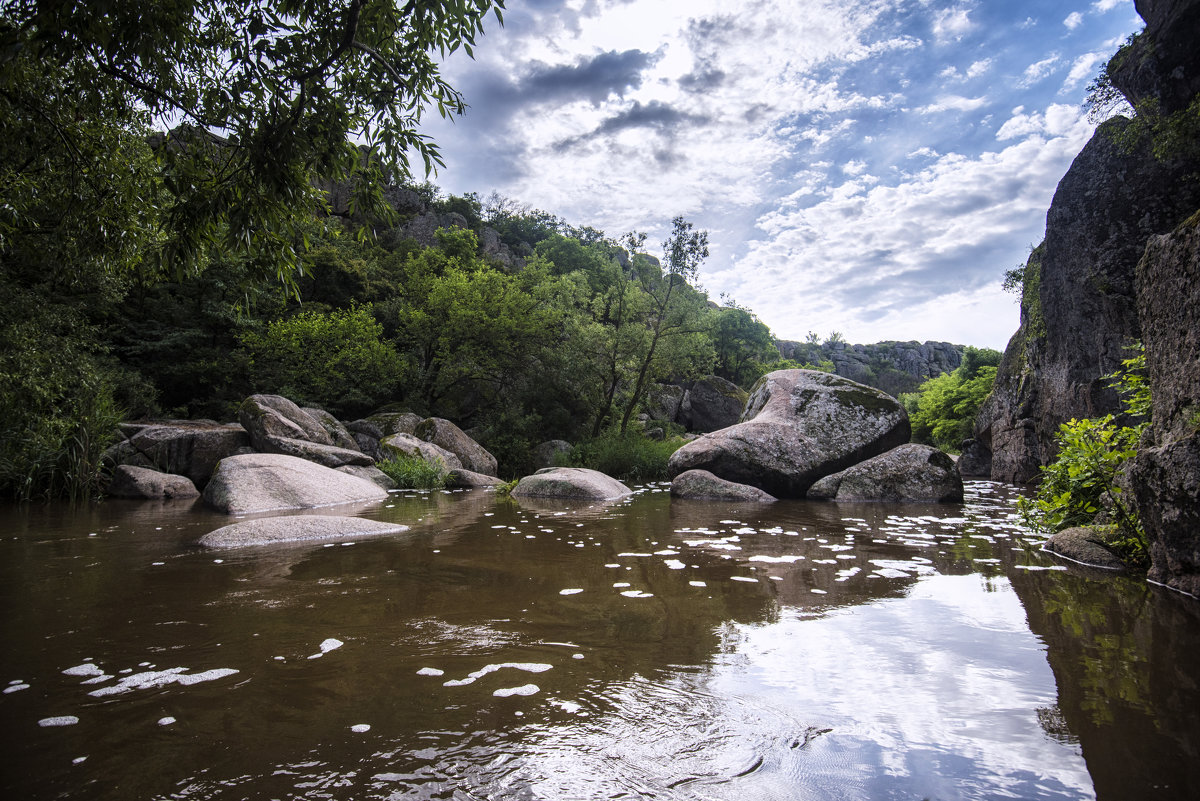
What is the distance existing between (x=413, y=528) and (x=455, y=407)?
16403 millimetres

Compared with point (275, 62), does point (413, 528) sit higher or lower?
lower

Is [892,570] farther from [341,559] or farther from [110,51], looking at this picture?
[110,51]

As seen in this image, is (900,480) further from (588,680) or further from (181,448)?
(181,448)

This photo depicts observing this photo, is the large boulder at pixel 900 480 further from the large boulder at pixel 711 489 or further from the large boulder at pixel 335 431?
the large boulder at pixel 335 431

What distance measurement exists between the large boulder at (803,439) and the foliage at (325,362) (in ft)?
41.6

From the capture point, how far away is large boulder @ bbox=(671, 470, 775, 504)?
10.6 m

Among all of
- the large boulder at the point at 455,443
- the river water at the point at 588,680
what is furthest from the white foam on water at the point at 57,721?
the large boulder at the point at 455,443

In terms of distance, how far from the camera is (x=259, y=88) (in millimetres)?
3951

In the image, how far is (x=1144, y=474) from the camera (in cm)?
369

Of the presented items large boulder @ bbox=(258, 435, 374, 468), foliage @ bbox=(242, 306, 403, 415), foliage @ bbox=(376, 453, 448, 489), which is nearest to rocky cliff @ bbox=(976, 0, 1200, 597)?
foliage @ bbox=(376, 453, 448, 489)

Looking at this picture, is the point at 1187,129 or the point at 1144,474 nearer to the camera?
the point at 1144,474

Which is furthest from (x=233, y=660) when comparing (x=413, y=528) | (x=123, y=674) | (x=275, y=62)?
(x=413, y=528)

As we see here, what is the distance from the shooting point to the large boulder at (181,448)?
1158 centimetres

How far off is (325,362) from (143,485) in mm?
10074
